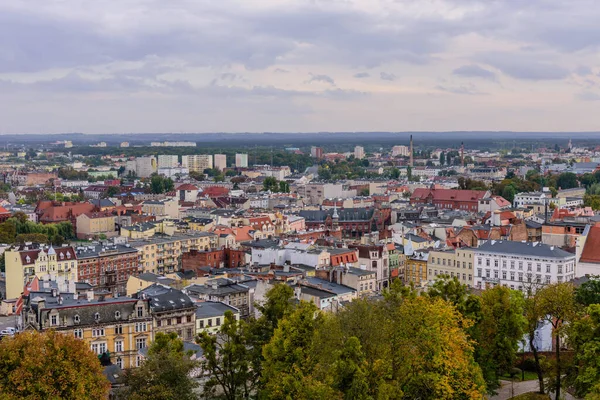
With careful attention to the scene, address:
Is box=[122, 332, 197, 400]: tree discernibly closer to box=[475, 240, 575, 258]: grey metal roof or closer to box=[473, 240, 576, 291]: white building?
box=[473, 240, 576, 291]: white building

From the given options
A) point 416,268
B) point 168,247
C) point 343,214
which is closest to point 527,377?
point 416,268

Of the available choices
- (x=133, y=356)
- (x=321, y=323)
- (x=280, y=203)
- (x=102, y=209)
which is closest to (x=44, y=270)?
(x=133, y=356)

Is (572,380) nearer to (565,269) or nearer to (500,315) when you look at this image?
(500,315)

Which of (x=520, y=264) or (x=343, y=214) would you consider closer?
(x=520, y=264)

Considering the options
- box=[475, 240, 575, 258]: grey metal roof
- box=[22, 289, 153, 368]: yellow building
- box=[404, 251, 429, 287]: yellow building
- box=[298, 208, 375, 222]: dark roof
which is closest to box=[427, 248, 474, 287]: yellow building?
box=[404, 251, 429, 287]: yellow building

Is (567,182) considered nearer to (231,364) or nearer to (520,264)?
(520,264)

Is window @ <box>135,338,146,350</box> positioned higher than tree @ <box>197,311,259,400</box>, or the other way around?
tree @ <box>197,311,259,400</box>
